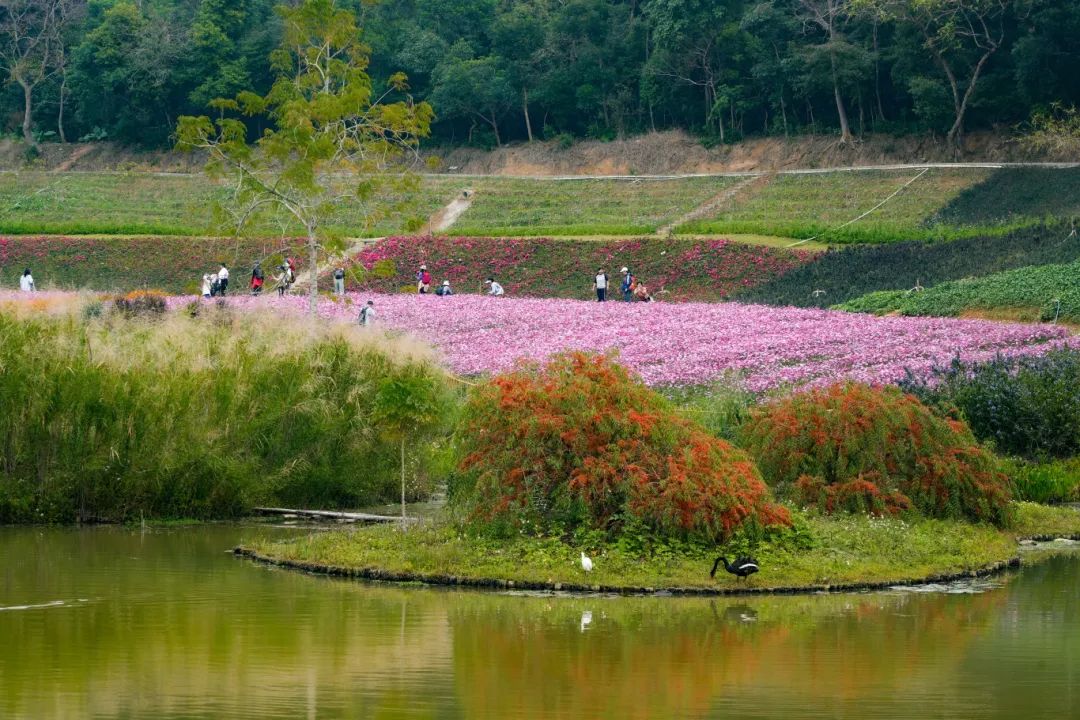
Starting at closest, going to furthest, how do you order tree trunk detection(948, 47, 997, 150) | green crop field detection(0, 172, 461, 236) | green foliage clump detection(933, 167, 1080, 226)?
green foliage clump detection(933, 167, 1080, 226)
green crop field detection(0, 172, 461, 236)
tree trunk detection(948, 47, 997, 150)

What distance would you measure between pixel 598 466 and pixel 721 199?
6321cm

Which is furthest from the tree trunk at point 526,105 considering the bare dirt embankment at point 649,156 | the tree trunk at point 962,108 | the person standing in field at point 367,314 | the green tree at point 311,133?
the green tree at point 311,133

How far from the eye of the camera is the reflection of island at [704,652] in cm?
1382

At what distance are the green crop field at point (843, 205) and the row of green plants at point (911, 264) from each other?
9284mm

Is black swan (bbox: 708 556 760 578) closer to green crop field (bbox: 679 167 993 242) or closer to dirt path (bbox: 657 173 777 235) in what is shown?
green crop field (bbox: 679 167 993 242)

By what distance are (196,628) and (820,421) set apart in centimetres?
942

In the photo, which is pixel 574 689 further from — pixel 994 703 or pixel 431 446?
pixel 431 446

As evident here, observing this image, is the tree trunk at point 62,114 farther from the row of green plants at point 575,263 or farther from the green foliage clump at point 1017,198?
the green foliage clump at point 1017,198

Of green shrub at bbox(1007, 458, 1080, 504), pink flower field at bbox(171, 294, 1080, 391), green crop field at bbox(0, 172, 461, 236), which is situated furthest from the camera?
green crop field at bbox(0, 172, 461, 236)

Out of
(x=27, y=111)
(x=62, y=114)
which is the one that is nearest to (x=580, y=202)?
(x=27, y=111)

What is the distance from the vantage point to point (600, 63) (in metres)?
97.7

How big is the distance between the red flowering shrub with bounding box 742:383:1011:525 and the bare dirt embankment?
59.6m

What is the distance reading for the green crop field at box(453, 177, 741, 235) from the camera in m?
77.4

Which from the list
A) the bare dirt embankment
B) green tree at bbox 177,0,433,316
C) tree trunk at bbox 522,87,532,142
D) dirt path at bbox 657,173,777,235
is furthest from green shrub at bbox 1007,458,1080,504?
tree trunk at bbox 522,87,532,142
